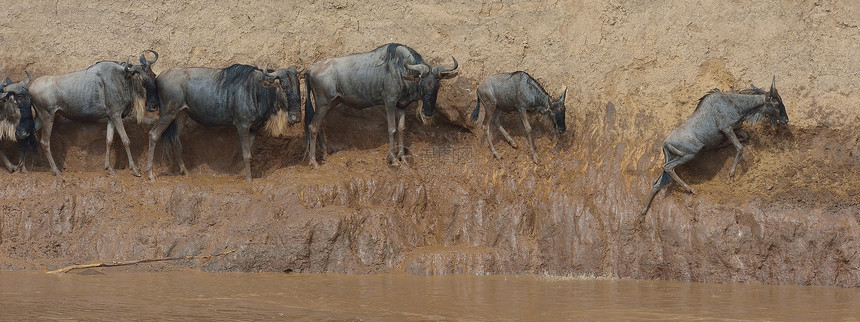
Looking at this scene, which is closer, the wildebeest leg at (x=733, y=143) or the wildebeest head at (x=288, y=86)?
the wildebeest leg at (x=733, y=143)

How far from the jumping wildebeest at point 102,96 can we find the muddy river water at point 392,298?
277 centimetres

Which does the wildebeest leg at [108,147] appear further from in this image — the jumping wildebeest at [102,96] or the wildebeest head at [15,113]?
the wildebeest head at [15,113]

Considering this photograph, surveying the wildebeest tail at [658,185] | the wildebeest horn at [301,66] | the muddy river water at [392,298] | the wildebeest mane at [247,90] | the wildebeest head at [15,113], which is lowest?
the muddy river water at [392,298]

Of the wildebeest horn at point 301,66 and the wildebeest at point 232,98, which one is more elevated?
the wildebeest horn at point 301,66

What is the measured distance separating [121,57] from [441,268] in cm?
626

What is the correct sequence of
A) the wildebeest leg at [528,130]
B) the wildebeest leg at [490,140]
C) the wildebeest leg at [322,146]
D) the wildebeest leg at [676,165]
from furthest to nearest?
the wildebeest leg at [322,146], the wildebeest leg at [490,140], the wildebeest leg at [528,130], the wildebeest leg at [676,165]

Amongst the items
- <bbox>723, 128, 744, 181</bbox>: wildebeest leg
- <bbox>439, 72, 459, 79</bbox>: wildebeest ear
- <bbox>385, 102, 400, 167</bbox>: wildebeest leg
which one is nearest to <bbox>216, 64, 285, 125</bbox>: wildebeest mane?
<bbox>385, 102, 400, 167</bbox>: wildebeest leg

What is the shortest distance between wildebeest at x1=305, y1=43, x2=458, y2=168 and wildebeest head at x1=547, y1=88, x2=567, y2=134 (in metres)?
1.41

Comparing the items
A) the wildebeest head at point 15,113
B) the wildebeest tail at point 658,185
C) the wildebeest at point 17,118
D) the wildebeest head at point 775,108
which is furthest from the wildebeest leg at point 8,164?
the wildebeest head at point 775,108

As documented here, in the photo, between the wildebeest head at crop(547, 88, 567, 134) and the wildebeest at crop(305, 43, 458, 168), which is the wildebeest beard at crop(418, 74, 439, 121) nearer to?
the wildebeest at crop(305, 43, 458, 168)

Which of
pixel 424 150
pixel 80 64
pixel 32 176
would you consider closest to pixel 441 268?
pixel 424 150

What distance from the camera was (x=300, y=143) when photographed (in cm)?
1393

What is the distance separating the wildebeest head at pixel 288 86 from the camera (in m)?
13.2

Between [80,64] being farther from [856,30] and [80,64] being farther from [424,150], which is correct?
[856,30]
